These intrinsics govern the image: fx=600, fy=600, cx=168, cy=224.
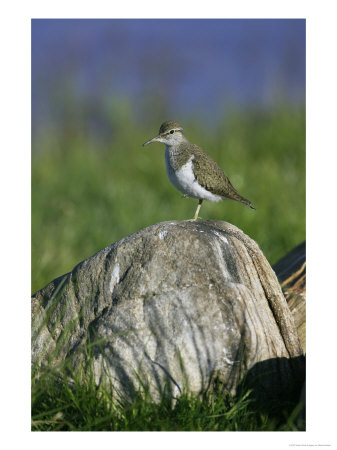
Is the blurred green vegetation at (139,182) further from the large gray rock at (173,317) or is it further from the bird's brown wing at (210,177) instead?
the large gray rock at (173,317)

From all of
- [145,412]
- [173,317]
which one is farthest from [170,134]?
[145,412]

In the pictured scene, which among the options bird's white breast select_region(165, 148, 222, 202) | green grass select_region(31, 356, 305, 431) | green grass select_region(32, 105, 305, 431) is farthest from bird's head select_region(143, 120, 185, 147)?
green grass select_region(31, 356, 305, 431)

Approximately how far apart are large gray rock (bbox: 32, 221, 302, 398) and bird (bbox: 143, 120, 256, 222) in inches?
31.1

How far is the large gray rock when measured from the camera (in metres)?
3.54

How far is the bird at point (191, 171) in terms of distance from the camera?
4781 mm

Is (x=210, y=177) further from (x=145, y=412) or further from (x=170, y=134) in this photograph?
(x=145, y=412)

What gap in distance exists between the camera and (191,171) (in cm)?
480

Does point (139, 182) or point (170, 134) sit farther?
point (139, 182)

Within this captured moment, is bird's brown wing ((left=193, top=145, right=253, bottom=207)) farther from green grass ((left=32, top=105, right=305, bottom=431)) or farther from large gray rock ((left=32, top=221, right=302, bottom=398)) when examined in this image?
green grass ((left=32, top=105, right=305, bottom=431))

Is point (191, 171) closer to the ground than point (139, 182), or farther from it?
closer to the ground

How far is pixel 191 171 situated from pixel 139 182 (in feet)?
14.8

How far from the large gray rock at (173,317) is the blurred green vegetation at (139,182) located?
253 centimetres

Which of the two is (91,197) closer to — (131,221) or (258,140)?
(131,221)

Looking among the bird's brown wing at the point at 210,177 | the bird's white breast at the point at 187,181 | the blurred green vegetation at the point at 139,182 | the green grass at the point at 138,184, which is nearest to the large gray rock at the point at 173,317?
the bird's white breast at the point at 187,181
